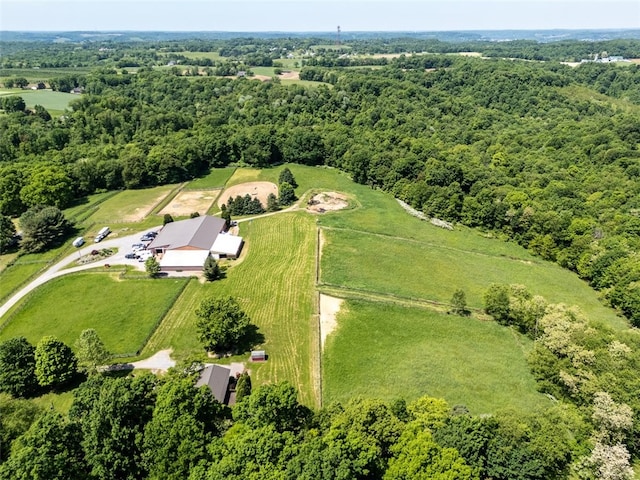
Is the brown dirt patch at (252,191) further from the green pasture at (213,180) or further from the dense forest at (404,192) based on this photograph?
the dense forest at (404,192)

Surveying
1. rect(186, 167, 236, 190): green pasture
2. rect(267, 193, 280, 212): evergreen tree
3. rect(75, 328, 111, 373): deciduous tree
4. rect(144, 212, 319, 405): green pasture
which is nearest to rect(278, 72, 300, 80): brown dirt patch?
rect(186, 167, 236, 190): green pasture

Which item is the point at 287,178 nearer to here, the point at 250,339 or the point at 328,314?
the point at 328,314

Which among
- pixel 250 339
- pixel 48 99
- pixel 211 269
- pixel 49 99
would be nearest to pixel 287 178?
pixel 211 269

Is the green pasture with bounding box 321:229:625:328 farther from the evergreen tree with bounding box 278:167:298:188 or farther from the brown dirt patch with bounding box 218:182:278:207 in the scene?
the evergreen tree with bounding box 278:167:298:188

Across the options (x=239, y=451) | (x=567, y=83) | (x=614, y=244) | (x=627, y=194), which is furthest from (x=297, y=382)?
(x=567, y=83)

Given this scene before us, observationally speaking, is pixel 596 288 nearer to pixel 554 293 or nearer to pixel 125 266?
pixel 554 293

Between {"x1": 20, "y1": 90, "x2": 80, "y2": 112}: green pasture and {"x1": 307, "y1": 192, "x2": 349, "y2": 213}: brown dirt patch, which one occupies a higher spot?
{"x1": 20, "y1": 90, "x2": 80, "y2": 112}: green pasture

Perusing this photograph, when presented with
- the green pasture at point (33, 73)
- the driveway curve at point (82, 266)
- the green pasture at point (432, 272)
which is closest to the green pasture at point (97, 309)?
the driveway curve at point (82, 266)
